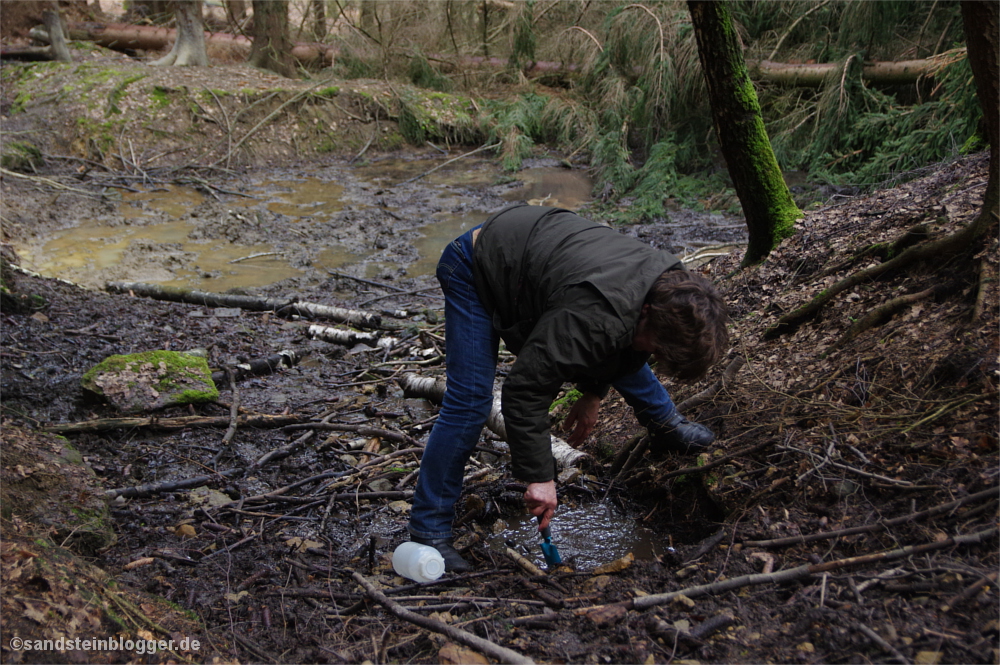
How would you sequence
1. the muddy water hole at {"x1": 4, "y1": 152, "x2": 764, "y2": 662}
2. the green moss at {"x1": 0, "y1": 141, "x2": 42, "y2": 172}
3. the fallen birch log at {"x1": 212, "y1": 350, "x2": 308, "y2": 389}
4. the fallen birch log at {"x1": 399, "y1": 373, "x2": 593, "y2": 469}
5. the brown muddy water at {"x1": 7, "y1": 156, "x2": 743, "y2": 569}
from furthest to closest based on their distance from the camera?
the green moss at {"x1": 0, "y1": 141, "x2": 42, "y2": 172} → the brown muddy water at {"x1": 7, "y1": 156, "x2": 743, "y2": 569} → the fallen birch log at {"x1": 212, "y1": 350, "x2": 308, "y2": 389} → the fallen birch log at {"x1": 399, "y1": 373, "x2": 593, "y2": 469} → the muddy water hole at {"x1": 4, "y1": 152, "x2": 764, "y2": 662}

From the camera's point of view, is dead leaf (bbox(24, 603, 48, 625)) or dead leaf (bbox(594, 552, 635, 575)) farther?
dead leaf (bbox(594, 552, 635, 575))

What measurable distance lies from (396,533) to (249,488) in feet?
3.14

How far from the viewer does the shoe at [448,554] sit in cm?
266

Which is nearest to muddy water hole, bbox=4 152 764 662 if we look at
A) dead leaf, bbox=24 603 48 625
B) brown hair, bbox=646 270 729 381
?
dead leaf, bbox=24 603 48 625

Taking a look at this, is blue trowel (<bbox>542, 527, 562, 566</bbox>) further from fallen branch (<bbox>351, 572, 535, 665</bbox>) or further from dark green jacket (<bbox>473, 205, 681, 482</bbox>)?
fallen branch (<bbox>351, 572, 535, 665</bbox>)

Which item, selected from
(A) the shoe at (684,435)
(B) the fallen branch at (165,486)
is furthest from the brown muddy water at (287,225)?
(A) the shoe at (684,435)

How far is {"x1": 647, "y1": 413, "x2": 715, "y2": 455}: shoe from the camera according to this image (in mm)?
3020

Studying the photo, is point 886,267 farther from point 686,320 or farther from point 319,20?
point 319,20

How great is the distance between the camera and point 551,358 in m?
2.15

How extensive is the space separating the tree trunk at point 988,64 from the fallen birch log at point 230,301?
4902mm

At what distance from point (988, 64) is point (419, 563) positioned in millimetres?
3176

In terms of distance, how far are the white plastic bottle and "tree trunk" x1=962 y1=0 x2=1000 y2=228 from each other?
2.77m

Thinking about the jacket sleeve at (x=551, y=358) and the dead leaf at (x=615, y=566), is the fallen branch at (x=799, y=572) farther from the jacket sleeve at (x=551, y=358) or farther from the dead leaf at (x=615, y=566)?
the jacket sleeve at (x=551, y=358)

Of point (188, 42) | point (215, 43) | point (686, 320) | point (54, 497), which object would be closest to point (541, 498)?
point (686, 320)
